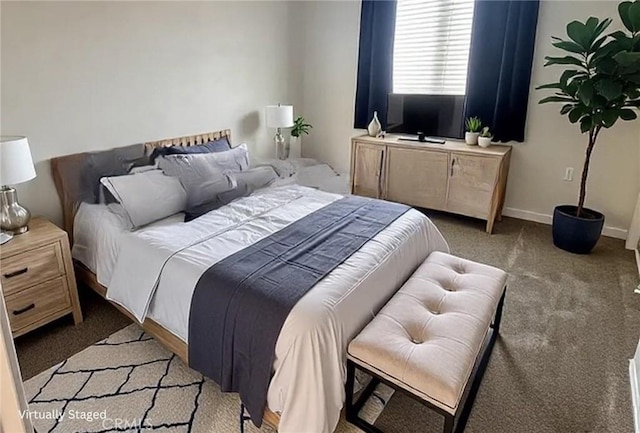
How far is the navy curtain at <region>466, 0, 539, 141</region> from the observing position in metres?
3.57

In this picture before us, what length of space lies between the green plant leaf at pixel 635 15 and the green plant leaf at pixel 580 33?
0.79 feet

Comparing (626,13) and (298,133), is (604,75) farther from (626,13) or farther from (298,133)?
(298,133)

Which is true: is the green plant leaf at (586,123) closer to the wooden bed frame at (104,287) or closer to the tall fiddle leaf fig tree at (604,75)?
the tall fiddle leaf fig tree at (604,75)

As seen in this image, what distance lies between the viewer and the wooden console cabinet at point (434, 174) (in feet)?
12.1

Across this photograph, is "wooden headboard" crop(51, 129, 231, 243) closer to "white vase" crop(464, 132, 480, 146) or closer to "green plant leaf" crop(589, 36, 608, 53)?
"white vase" crop(464, 132, 480, 146)

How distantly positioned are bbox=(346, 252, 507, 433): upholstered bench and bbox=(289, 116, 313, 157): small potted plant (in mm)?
2942

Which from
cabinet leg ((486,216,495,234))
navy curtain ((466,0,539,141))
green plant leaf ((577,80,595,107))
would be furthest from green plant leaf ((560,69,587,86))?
cabinet leg ((486,216,495,234))

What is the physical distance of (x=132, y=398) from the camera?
6.08 ft

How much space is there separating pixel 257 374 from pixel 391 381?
53 cm

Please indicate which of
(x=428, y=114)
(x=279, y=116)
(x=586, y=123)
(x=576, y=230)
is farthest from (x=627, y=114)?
(x=279, y=116)

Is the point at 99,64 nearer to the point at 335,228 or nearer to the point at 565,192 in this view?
the point at 335,228

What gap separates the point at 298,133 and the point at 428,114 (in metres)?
1.47

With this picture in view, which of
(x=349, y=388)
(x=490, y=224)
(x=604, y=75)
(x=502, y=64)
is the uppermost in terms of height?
(x=502, y=64)

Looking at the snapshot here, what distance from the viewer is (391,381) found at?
1.50 m
